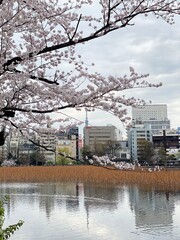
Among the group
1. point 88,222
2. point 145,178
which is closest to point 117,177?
point 145,178

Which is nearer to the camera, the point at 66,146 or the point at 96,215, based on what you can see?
the point at 96,215

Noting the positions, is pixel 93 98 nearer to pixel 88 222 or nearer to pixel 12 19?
pixel 12 19

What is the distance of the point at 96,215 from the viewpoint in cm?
892

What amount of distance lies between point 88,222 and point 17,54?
540 cm

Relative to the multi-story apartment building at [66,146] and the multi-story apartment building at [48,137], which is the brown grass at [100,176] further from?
the multi-story apartment building at [48,137]

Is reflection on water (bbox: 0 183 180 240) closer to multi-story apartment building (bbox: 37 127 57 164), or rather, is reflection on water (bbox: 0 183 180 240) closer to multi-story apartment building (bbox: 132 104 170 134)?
multi-story apartment building (bbox: 37 127 57 164)

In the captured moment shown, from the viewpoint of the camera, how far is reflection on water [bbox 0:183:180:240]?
6945 millimetres

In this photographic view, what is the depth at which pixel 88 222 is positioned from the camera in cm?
809

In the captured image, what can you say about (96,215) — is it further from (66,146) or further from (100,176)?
(66,146)

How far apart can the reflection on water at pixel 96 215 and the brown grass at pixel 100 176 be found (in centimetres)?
300

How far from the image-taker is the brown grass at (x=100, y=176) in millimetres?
16797

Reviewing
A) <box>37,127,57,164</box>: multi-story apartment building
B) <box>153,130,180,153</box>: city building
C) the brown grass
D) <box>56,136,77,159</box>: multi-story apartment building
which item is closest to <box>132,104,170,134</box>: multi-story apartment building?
<box>153,130,180,153</box>: city building

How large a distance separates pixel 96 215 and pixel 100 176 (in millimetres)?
11388

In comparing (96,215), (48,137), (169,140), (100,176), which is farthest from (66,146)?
(48,137)
